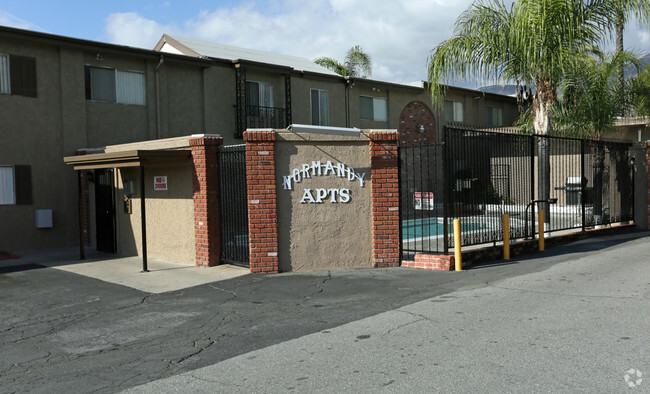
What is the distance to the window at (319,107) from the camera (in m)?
24.4

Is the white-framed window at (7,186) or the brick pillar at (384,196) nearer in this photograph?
the brick pillar at (384,196)

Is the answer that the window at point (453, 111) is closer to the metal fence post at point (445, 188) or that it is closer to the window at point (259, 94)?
the window at point (259, 94)

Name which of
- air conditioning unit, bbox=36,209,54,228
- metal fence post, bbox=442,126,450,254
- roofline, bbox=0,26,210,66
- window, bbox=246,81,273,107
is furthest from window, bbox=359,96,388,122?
metal fence post, bbox=442,126,450,254

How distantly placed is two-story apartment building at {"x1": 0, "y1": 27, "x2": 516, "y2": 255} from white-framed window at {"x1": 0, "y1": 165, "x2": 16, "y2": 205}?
0.02 metres

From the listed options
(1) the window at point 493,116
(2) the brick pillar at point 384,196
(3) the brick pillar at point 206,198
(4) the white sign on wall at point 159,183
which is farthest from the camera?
(1) the window at point 493,116

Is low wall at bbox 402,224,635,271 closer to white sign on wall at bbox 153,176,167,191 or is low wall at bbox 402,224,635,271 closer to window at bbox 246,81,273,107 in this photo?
white sign on wall at bbox 153,176,167,191

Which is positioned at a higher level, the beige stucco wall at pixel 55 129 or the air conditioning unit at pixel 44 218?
the beige stucco wall at pixel 55 129

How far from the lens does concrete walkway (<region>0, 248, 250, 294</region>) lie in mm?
9961

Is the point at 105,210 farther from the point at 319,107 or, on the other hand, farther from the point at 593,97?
the point at 593,97

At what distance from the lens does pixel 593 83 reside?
1745 centimetres

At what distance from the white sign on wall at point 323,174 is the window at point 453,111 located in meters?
21.3

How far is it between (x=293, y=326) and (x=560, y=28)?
12.7 m

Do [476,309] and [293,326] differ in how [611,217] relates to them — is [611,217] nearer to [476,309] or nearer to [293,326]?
[476,309]

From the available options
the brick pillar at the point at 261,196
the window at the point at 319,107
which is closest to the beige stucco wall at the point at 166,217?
the brick pillar at the point at 261,196
